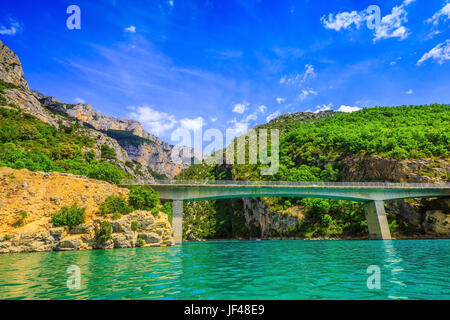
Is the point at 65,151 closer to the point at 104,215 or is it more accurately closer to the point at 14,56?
the point at 104,215

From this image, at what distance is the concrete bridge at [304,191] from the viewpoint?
45875mm

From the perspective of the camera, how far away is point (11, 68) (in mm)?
101812

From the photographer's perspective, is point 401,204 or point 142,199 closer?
point 142,199

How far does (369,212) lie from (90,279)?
52805 millimetres

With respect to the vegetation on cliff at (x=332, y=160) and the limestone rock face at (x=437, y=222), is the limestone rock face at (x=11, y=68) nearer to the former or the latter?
the vegetation on cliff at (x=332, y=160)

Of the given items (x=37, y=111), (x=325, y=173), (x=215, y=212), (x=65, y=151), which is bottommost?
(x=215, y=212)

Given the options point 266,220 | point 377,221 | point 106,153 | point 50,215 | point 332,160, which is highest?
point 106,153

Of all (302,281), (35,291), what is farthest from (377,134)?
(35,291)

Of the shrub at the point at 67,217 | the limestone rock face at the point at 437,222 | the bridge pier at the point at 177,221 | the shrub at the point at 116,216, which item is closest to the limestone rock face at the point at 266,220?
the limestone rock face at the point at 437,222

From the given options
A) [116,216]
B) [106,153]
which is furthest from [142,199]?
[106,153]

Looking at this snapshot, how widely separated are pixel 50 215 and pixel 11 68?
346 ft

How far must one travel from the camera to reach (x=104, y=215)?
32.2m

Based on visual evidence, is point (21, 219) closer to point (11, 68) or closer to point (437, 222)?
point (437, 222)

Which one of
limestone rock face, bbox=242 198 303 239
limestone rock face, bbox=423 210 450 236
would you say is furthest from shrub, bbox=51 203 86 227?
limestone rock face, bbox=423 210 450 236
